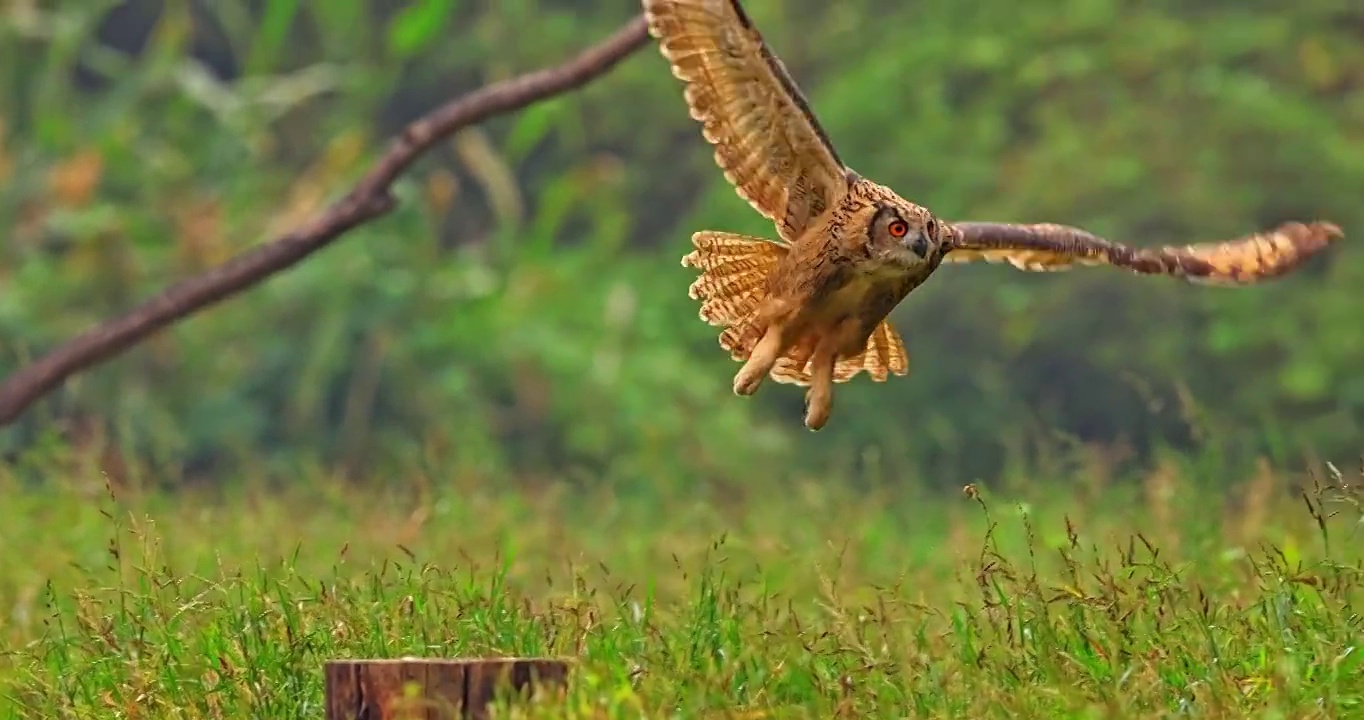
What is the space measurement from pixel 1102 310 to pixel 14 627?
9.77 meters

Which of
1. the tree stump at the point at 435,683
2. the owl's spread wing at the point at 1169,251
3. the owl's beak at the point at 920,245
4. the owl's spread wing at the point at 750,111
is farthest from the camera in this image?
the owl's spread wing at the point at 1169,251

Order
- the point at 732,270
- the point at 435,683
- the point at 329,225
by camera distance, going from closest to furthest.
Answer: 1. the point at 435,683
2. the point at 732,270
3. the point at 329,225

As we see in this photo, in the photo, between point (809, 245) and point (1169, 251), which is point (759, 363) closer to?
point (809, 245)

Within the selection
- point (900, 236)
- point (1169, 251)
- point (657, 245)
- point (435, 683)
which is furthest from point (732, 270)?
point (657, 245)

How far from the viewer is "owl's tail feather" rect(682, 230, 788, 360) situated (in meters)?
6.08

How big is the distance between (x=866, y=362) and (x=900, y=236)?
0.74 meters

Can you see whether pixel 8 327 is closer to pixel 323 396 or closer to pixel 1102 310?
pixel 323 396

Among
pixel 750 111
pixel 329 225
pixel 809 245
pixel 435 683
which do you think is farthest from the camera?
pixel 329 225

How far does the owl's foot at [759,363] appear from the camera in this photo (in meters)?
5.68

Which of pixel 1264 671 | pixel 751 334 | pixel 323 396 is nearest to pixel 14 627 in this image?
pixel 751 334

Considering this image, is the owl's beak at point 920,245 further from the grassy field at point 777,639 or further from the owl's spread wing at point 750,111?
the grassy field at point 777,639

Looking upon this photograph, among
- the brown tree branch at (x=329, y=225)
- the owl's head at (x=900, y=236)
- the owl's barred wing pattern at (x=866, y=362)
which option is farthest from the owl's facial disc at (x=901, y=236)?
the brown tree branch at (x=329, y=225)

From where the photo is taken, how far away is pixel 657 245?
17438 mm

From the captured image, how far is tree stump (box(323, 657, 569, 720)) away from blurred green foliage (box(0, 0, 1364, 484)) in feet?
24.4
